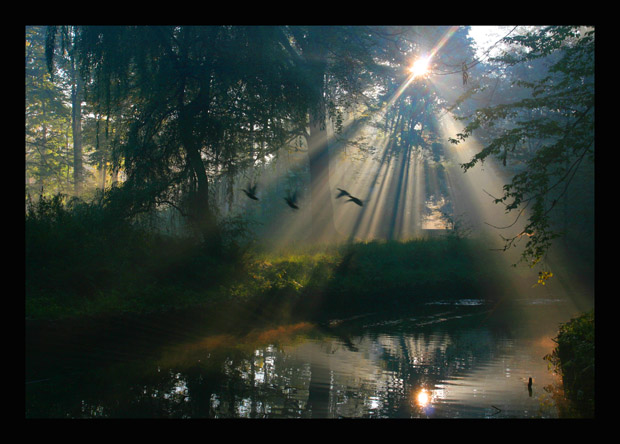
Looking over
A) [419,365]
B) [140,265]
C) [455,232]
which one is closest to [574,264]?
[455,232]

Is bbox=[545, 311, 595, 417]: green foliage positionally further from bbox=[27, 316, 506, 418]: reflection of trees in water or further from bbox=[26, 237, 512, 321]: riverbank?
bbox=[26, 237, 512, 321]: riverbank

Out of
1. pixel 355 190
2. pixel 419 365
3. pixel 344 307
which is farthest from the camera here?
pixel 355 190

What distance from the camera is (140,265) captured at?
12562 millimetres

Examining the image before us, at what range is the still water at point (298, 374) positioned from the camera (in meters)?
6.62

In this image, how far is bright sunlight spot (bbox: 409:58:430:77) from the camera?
23.1 meters

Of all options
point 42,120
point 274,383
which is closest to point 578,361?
point 274,383

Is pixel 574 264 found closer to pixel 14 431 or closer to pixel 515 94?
pixel 515 94

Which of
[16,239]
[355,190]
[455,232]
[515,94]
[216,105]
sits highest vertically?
[515,94]

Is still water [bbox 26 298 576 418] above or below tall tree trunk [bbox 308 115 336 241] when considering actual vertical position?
below

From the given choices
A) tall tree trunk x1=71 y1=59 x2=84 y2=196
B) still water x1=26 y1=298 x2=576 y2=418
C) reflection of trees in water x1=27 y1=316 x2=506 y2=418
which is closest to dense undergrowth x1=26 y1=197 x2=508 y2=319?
still water x1=26 y1=298 x2=576 y2=418

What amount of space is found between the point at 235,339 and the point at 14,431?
7586 mm

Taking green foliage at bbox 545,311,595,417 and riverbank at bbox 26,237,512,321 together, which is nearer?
green foliage at bbox 545,311,595,417

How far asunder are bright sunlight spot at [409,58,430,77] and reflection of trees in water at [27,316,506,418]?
15.8 metres

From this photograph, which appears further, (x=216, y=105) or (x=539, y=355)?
(x=216, y=105)
